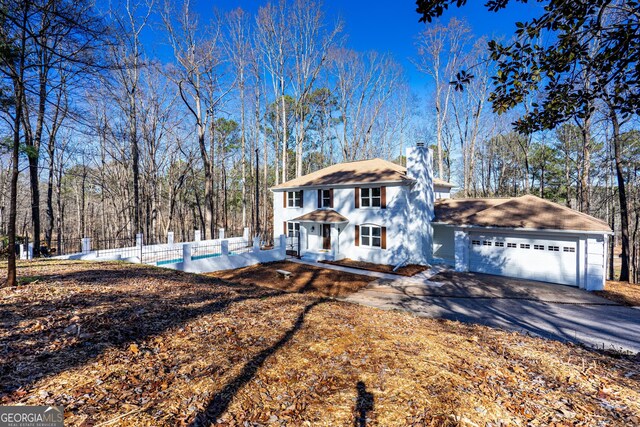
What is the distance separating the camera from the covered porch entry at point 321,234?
16562 millimetres

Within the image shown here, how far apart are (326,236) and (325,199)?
2.39 meters

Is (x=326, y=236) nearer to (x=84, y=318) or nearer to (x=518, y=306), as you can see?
(x=518, y=306)

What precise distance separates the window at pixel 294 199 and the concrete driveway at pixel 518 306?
895cm

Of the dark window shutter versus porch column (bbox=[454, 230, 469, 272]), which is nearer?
porch column (bbox=[454, 230, 469, 272])

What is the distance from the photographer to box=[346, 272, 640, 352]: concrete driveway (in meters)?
6.91

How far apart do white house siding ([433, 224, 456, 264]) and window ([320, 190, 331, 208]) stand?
6731mm

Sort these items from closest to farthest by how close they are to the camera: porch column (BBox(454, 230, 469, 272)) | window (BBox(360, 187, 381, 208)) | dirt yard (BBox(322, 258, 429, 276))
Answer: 1. dirt yard (BBox(322, 258, 429, 276))
2. porch column (BBox(454, 230, 469, 272))
3. window (BBox(360, 187, 381, 208))

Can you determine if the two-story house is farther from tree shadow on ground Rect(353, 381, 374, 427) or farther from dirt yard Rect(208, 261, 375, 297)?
tree shadow on ground Rect(353, 381, 374, 427)

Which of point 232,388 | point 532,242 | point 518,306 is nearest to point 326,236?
point 532,242

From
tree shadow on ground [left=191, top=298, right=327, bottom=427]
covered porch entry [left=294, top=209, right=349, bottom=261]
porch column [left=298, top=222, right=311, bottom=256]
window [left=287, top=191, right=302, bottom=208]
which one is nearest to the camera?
tree shadow on ground [left=191, top=298, right=327, bottom=427]

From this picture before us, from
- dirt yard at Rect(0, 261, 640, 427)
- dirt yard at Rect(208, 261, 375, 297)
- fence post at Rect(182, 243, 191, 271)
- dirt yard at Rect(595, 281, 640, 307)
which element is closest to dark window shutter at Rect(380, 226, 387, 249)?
dirt yard at Rect(208, 261, 375, 297)

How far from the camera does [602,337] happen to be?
21.6 feet

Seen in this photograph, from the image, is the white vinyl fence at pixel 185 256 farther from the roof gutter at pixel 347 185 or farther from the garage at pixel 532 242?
the garage at pixel 532 242

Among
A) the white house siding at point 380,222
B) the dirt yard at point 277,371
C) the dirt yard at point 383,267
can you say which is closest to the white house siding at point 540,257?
the dirt yard at point 383,267
